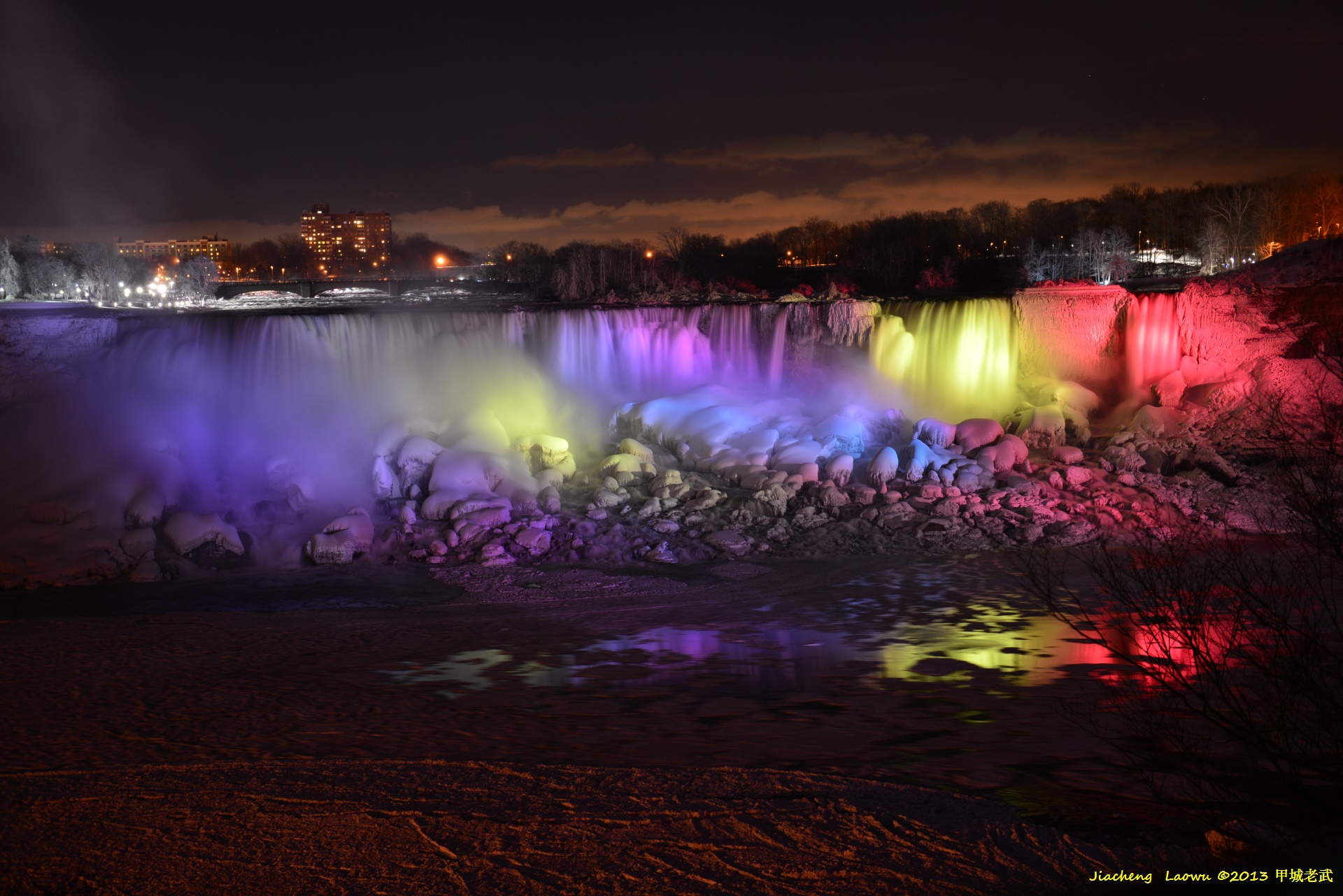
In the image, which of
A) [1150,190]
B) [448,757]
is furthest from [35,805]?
[1150,190]

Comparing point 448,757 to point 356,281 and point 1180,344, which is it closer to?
point 1180,344

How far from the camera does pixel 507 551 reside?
15797 millimetres

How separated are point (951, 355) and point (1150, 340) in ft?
15.2

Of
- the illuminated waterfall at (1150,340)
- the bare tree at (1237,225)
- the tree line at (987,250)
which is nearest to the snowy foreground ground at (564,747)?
the illuminated waterfall at (1150,340)

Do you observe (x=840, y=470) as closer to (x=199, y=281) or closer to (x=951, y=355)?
(x=951, y=355)

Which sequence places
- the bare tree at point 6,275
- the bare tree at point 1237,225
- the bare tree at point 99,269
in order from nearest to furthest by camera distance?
the bare tree at point 6,275, the bare tree at point 99,269, the bare tree at point 1237,225

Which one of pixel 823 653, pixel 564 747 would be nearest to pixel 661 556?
pixel 823 653

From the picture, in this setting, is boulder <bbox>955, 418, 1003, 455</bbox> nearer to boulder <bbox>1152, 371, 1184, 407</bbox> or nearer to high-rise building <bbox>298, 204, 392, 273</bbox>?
boulder <bbox>1152, 371, 1184, 407</bbox>

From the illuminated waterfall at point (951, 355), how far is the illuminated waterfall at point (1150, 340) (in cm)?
267

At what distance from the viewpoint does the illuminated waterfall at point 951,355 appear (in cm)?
2530

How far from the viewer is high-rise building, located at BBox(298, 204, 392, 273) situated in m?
119

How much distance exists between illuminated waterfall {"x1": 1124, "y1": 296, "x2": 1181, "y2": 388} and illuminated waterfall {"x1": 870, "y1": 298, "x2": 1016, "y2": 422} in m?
Answer: 2.67

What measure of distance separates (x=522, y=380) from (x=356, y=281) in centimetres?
2621

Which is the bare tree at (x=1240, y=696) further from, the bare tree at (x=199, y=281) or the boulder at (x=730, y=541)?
the bare tree at (x=199, y=281)
